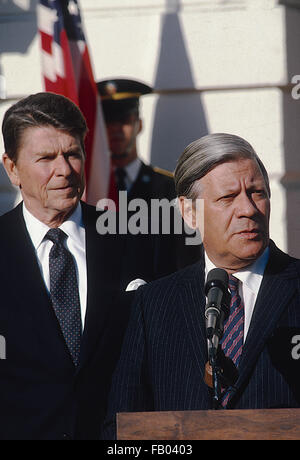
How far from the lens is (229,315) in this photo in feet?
9.68

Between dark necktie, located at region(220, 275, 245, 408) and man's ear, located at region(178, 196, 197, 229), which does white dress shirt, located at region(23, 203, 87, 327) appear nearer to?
man's ear, located at region(178, 196, 197, 229)

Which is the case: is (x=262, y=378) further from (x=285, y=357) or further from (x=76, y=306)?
(x=76, y=306)

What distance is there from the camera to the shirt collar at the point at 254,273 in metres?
3.12

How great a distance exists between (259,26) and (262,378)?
7.47 ft

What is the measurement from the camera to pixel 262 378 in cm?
295

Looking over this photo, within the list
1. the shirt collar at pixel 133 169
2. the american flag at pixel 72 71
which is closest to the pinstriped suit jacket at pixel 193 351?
the american flag at pixel 72 71

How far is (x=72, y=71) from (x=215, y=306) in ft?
6.78

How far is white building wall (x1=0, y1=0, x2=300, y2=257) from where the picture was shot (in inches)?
181

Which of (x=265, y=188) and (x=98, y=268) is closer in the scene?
(x=265, y=188)

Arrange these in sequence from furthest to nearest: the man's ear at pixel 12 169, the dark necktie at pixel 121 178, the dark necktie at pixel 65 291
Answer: the dark necktie at pixel 121 178
the man's ear at pixel 12 169
the dark necktie at pixel 65 291

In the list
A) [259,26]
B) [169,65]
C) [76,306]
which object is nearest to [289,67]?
[259,26]

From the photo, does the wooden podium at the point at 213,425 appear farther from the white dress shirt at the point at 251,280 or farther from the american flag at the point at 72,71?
the american flag at the point at 72,71

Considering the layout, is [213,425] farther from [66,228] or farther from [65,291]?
[66,228]

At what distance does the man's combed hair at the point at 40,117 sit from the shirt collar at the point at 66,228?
0.26 metres
